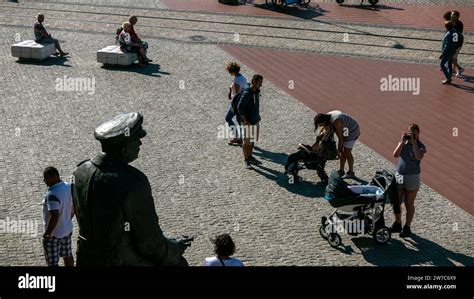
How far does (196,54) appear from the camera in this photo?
71.3 ft

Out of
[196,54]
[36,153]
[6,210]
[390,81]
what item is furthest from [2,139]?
[390,81]

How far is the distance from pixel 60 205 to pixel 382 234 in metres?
4.51

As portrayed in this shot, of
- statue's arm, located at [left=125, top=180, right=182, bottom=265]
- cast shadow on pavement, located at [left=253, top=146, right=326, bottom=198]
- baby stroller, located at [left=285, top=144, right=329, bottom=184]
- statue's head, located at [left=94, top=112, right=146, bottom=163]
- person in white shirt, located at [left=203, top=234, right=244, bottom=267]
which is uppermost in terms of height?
statue's head, located at [left=94, top=112, right=146, bottom=163]

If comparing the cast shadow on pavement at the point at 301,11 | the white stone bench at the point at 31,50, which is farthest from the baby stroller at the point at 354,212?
the cast shadow on pavement at the point at 301,11

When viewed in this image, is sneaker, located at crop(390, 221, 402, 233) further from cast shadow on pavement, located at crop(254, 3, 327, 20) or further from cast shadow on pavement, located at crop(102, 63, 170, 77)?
cast shadow on pavement, located at crop(254, 3, 327, 20)

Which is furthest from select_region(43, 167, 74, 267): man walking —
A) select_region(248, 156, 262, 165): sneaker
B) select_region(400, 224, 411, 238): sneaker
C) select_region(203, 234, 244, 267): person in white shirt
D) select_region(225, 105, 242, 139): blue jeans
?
select_region(225, 105, 242, 139): blue jeans

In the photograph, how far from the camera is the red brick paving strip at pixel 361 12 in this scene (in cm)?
2658

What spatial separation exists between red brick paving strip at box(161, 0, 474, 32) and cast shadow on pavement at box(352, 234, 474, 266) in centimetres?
1644

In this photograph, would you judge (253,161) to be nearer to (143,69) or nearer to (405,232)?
(405,232)

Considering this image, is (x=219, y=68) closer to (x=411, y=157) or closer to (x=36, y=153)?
(x=36, y=153)

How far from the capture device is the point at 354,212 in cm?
→ 1073

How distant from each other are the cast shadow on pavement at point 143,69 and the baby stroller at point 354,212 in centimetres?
973

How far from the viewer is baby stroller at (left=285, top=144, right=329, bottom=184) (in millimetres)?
12922

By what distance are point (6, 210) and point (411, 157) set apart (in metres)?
6.01
